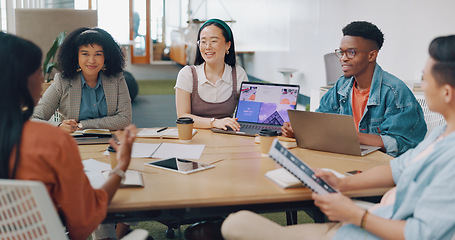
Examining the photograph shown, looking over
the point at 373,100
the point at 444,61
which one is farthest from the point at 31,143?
the point at 373,100

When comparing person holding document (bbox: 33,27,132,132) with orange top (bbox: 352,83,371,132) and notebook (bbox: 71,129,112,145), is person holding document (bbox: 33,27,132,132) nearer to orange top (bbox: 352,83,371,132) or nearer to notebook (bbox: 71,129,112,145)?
notebook (bbox: 71,129,112,145)

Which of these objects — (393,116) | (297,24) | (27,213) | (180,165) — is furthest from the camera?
(297,24)

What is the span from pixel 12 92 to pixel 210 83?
1.72 m

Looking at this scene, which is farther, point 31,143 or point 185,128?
point 185,128

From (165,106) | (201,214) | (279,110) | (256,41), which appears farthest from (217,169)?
(256,41)

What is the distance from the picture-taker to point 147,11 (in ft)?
44.6

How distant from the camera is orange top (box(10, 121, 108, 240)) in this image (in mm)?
1192

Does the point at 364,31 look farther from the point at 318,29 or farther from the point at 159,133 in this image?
the point at 318,29

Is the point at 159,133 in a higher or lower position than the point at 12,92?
lower

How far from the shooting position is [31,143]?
119 centimetres

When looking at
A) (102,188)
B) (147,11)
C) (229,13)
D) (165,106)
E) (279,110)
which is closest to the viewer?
(102,188)

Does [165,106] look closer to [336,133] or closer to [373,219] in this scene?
[336,133]

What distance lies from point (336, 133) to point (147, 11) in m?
12.4

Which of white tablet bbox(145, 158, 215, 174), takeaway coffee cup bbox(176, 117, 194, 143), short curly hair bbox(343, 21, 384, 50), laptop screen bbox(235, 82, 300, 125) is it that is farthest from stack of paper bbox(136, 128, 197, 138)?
short curly hair bbox(343, 21, 384, 50)
